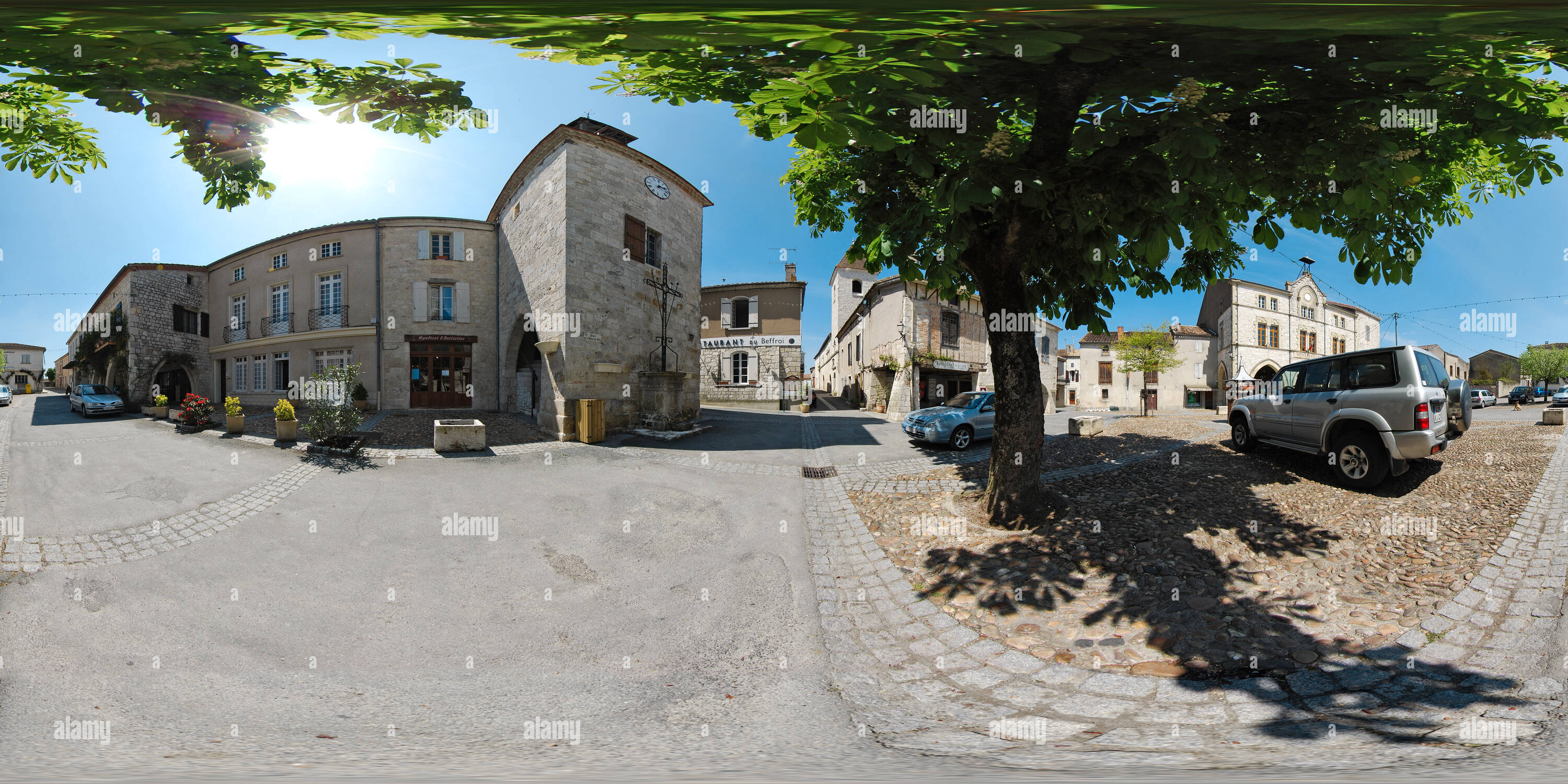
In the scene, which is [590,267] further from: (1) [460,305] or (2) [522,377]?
(2) [522,377]

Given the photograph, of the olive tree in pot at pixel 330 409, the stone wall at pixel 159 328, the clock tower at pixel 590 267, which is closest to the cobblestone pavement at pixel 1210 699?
the olive tree in pot at pixel 330 409

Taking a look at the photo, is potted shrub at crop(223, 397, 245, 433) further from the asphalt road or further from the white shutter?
the white shutter

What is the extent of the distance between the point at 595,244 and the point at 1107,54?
421 inches

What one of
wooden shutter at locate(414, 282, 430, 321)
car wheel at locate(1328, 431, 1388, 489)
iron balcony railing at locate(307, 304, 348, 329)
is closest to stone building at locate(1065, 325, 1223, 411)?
car wheel at locate(1328, 431, 1388, 489)

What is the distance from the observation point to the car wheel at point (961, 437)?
9133 millimetres

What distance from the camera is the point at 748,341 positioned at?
79.6 ft

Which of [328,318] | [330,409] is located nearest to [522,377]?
[328,318]

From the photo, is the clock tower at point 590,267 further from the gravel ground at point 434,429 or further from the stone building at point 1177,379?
the stone building at point 1177,379

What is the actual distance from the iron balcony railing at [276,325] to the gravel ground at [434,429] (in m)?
1.46

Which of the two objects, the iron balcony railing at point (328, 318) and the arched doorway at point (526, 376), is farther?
the arched doorway at point (526, 376)

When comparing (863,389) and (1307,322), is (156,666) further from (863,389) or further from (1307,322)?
(1307,322)

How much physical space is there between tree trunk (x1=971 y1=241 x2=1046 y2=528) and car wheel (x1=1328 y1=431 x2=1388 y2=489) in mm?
3812

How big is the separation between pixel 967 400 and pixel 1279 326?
34.5m

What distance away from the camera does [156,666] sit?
8.13ft
